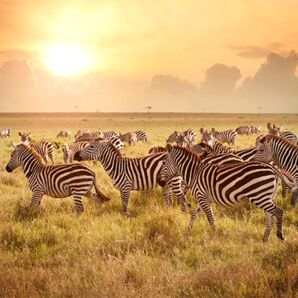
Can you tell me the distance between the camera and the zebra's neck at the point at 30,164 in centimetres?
1193

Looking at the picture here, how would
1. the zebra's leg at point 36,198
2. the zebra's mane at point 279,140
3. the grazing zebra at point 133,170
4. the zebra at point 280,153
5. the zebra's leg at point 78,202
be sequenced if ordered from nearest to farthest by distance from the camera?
the zebra's leg at point 78,202 → the zebra's leg at point 36,198 → the grazing zebra at point 133,170 → the zebra at point 280,153 → the zebra's mane at point 279,140

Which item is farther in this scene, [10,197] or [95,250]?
[10,197]

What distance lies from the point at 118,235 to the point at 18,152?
15.1 ft

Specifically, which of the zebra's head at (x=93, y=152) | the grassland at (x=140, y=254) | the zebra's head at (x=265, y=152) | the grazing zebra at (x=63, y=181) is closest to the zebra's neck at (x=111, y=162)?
the zebra's head at (x=93, y=152)

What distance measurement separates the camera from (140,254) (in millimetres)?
7910

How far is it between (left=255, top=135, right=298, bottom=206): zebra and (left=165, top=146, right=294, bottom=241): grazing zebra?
3.91m

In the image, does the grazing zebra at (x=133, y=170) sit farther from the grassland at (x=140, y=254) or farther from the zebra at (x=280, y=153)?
the zebra at (x=280, y=153)

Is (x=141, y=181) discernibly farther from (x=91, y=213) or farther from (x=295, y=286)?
(x=295, y=286)

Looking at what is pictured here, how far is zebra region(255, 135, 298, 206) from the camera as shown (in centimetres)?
1301

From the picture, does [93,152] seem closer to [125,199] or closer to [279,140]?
[125,199]

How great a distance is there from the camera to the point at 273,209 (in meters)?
8.82

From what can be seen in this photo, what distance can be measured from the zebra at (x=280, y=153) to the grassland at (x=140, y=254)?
1497mm

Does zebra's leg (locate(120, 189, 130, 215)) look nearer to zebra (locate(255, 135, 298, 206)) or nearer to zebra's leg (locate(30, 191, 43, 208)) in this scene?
zebra's leg (locate(30, 191, 43, 208))

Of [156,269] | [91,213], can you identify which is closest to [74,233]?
[91,213]
